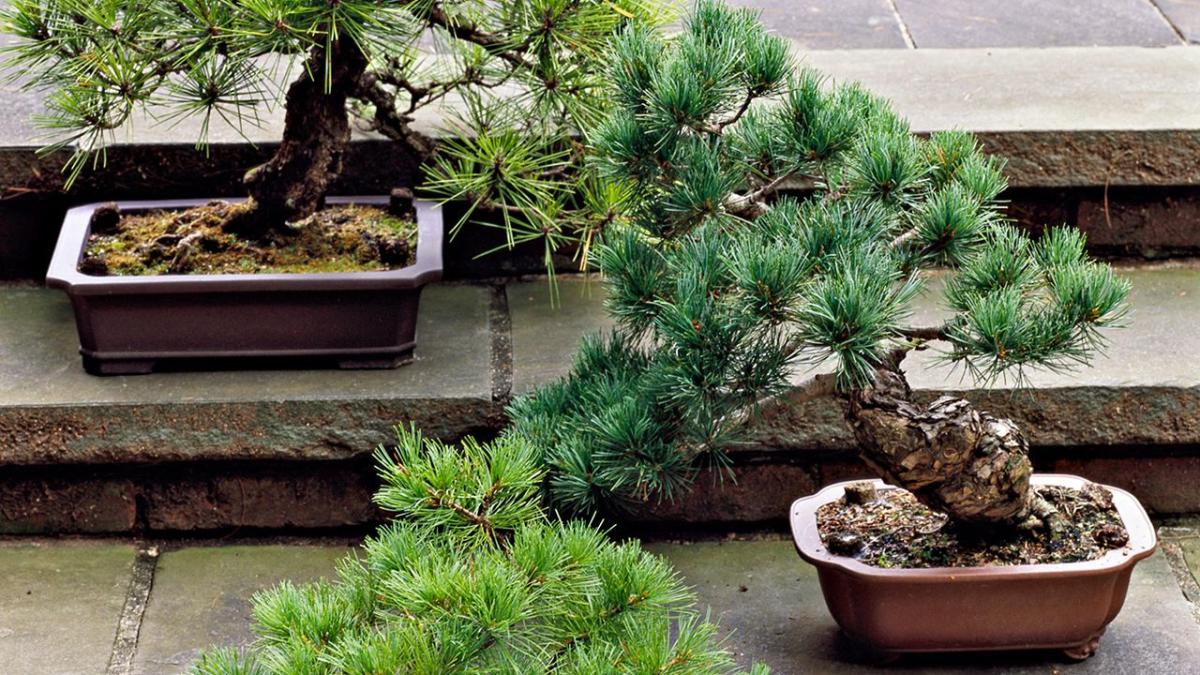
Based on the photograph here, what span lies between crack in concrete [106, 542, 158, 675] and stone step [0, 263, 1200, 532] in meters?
0.06

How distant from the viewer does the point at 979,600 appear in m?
1.63

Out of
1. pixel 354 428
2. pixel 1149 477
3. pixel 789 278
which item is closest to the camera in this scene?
pixel 789 278

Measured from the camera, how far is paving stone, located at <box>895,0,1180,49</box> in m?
2.79

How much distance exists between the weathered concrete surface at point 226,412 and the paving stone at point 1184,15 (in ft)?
5.54

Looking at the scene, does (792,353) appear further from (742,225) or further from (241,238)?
(241,238)

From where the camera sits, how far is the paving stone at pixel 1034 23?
2791 millimetres

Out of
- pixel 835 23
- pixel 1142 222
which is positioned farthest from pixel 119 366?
pixel 835 23

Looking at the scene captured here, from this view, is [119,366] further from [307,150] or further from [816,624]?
[816,624]

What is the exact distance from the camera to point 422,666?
3.95 ft

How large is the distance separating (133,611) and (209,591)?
96mm

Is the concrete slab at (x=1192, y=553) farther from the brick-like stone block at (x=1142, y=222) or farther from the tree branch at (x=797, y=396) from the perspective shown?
the tree branch at (x=797, y=396)

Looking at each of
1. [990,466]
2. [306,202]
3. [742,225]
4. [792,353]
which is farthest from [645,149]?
[306,202]

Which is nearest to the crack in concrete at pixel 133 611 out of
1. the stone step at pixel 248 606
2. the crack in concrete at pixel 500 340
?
the stone step at pixel 248 606

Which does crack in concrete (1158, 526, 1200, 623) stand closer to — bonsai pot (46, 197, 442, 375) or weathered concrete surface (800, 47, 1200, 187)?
weathered concrete surface (800, 47, 1200, 187)
